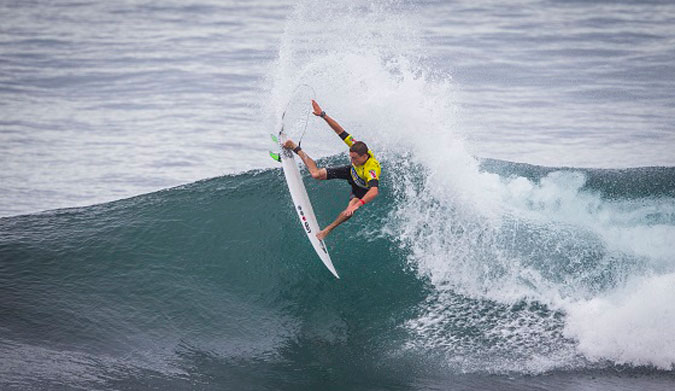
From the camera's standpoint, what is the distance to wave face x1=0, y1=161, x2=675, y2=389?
8.55m

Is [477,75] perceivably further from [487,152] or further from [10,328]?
[10,328]

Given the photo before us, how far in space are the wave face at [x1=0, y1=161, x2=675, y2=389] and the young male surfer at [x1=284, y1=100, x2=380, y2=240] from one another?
1.29 m

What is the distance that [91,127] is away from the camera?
795 inches

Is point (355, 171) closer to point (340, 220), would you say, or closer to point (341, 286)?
point (340, 220)

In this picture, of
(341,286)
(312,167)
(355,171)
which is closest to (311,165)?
(312,167)

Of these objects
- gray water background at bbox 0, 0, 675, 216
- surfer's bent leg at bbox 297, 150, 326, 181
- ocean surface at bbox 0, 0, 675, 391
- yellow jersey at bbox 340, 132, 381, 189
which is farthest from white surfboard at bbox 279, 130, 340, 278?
gray water background at bbox 0, 0, 675, 216

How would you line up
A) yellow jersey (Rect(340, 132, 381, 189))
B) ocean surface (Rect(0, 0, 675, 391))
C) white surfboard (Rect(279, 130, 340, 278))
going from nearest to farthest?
ocean surface (Rect(0, 0, 675, 391)) → yellow jersey (Rect(340, 132, 381, 189)) → white surfboard (Rect(279, 130, 340, 278))

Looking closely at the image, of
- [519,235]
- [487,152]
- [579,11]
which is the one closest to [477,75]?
[487,152]

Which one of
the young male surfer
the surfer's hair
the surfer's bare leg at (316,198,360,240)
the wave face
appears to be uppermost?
the surfer's hair

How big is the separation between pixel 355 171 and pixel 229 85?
607 inches

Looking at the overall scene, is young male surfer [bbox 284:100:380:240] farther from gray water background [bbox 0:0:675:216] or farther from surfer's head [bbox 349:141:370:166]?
gray water background [bbox 0:0:675:216]

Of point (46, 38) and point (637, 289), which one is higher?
point (46, 38)

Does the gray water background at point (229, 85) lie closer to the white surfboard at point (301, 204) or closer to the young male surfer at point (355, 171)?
the white surfboard at point (301, 204)

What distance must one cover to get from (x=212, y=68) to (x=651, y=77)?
14.1m
